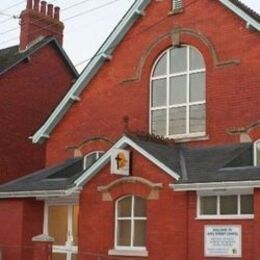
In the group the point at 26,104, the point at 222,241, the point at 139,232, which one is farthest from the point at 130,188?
the point at 26,104

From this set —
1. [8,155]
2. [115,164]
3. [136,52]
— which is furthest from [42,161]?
[115,164]

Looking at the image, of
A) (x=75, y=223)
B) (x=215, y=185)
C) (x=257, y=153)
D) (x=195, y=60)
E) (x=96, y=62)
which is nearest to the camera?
(x=215, y=185)

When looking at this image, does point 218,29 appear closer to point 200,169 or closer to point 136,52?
point 136,52

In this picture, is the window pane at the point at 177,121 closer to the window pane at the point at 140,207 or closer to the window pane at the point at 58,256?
the window pane at the point at 140,207

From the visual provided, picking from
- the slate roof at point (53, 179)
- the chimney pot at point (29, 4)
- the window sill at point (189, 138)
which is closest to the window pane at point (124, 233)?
the slate roof at point (53, 179)

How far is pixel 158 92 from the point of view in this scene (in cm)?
2181

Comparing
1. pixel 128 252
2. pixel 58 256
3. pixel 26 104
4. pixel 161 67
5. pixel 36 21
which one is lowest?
pixel 58 256

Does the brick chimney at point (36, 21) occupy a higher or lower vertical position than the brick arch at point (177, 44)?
higher

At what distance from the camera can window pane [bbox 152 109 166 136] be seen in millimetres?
21422

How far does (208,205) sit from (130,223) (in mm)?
2539

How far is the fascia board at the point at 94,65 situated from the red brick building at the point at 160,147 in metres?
0.04

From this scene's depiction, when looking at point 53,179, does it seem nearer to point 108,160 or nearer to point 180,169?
point 108,160

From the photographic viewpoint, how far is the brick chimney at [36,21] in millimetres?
30578

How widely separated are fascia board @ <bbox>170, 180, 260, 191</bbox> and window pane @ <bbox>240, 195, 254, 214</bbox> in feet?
2.96
